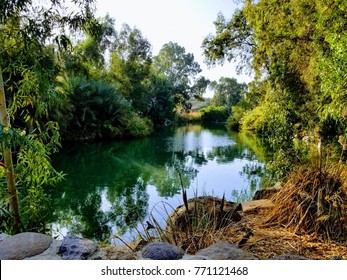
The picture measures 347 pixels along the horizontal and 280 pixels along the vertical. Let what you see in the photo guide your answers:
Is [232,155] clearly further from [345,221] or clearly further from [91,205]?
[345,221]

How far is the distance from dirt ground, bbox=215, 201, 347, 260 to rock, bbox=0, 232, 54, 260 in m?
1.11

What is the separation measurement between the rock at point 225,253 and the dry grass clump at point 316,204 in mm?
907

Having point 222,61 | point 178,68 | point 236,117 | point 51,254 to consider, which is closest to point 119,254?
point 51,254

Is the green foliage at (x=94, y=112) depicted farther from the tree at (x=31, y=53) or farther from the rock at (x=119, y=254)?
the rock at (x=119, y=254)

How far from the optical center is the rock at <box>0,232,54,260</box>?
5.69 ft

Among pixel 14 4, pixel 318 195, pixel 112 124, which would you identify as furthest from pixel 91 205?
pixel 112 124

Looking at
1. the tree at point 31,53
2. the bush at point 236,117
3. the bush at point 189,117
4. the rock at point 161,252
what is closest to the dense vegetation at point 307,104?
the rock at point 161,252

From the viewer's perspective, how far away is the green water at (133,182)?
457cm

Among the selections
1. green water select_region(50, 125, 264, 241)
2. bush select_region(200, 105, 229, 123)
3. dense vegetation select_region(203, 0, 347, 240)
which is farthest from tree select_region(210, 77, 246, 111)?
dense vegetation select_region(203, 0, 347, 240)

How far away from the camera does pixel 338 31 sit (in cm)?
389

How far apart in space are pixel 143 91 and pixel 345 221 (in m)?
17.7

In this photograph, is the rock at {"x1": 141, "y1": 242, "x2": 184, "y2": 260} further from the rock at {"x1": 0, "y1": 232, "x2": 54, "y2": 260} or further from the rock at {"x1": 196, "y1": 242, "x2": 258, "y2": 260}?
the rock at {"x1": 0, "y1": 232, "x2": 54, "y2": 260}

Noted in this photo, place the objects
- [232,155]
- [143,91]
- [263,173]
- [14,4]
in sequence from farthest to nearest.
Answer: [143,91] < [232,155] < [263,173] < [14,4]

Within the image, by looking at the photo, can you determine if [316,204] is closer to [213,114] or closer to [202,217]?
[202,217]
